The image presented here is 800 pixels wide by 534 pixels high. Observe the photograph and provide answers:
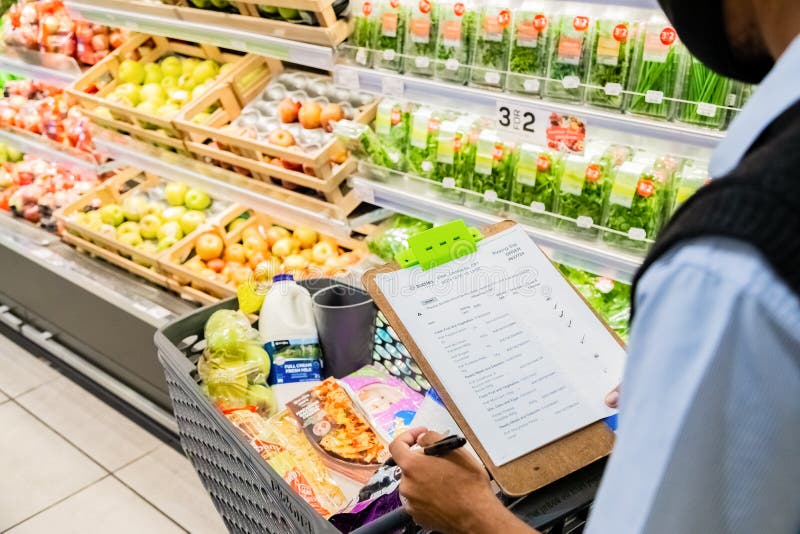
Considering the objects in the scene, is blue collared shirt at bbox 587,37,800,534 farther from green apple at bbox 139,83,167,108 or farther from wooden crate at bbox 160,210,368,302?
green apple at bbox 139,83,167,108

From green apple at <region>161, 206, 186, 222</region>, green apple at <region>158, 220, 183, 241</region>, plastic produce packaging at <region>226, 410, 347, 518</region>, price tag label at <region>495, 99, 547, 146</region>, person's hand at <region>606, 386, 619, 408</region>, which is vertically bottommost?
green apple at <region>158, 220, 183, 241</region>

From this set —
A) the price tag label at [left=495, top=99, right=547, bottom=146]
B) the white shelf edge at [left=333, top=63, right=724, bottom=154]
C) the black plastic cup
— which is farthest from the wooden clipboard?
→ the price tag label at [left=495, top=99, right=547, bottom=146]

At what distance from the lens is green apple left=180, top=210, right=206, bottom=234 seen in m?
3.34

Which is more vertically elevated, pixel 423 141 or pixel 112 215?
pixel 423 141

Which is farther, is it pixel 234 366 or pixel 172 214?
pixel 172 214

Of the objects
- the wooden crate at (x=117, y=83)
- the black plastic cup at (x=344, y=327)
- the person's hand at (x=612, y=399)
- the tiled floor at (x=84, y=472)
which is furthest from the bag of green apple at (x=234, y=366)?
the wooden crate at (x=117, y=83)

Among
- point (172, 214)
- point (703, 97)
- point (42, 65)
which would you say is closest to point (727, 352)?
point (703, 97)

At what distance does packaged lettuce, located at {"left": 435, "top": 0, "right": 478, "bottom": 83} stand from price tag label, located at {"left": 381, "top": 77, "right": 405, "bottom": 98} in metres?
0.12

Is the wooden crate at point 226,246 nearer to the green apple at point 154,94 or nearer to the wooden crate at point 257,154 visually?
the wooden crate at point 257,154

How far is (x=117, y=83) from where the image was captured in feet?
11.5

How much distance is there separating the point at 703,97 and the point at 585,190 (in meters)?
0.41

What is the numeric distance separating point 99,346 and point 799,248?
3128 millimetres

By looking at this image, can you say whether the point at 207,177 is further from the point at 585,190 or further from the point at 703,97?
the point at 703,97

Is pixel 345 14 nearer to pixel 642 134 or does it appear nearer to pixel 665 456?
pixel 642 134
